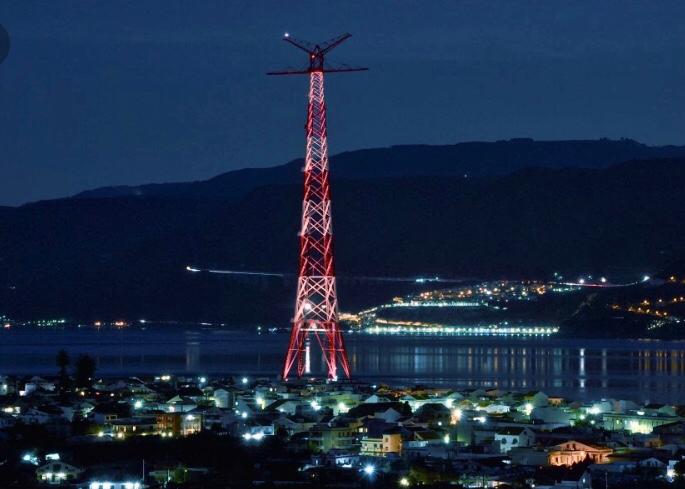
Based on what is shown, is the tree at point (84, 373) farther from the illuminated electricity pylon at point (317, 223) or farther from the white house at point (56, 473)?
the white house at point (56, 473)

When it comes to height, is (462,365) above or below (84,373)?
below

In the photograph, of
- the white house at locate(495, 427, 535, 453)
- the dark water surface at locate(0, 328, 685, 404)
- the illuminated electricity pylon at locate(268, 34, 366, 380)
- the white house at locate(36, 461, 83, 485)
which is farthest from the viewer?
the dark water surface at locate(0, 328, 685, 404)

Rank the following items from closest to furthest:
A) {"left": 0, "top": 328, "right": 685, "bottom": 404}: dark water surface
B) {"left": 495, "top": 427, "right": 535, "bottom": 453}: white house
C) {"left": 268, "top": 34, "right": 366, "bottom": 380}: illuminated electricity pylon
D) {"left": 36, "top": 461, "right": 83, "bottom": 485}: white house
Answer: {"left": 36, "top": 461, "right": 83, "bottom": 485}: white house < {"left": 495, "top": 427, "right": 535, "bottom": 453}: white house < {"left": 268, "top": 34, "right": 366, "bottom": 380}: illuminated electricity pylon < {"left": 0, "top": 328, "right": 685, "bottom": 404}: dark water surface

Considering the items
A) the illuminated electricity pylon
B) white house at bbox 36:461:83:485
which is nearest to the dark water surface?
the illuminated electricity pylon

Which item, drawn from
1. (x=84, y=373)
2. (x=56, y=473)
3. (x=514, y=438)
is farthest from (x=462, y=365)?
(x=56, y=473)

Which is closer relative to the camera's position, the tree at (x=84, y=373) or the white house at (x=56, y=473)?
the white house at (x=56, y=473)

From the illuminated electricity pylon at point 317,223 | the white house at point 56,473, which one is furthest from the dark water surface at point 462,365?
the white house at point 56,473

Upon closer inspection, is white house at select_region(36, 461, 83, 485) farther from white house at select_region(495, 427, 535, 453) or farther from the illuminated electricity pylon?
the illuminated electricity pylon

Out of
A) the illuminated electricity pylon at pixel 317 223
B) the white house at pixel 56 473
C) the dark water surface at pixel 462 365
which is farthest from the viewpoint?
the dark water surface at pixel 462 365

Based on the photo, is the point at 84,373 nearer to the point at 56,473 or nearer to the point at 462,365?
the point at 56,473

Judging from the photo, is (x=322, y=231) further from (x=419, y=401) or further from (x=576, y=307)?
(x=576, y=307)

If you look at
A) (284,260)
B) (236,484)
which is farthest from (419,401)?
(284,260)
